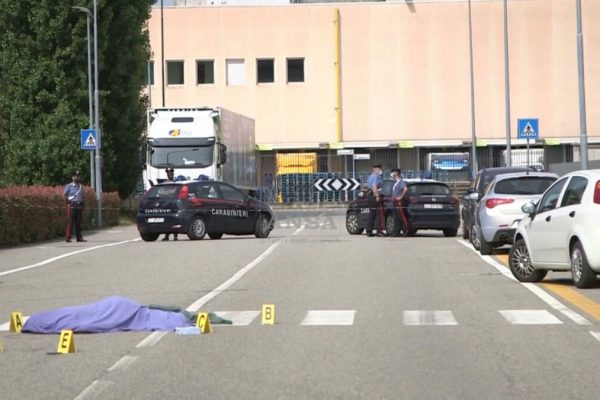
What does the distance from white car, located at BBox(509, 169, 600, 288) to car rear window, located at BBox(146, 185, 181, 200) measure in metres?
14.4

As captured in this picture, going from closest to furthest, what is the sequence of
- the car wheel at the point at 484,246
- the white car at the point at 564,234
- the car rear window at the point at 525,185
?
Answer: the white car at the point at 564,234 → the car rear window at the point at 525,185 → the car wheel at the point at 484,246

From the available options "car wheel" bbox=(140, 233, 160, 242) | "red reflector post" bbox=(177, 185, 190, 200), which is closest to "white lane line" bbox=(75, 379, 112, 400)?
"red reflector post" bbox=(177, 185, 190, 200)

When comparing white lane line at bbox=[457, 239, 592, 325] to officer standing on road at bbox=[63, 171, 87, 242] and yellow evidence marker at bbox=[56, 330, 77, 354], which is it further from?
officer standing on road at bbox=[63, 171, 87, 242]

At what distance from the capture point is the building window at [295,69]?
74.9 m

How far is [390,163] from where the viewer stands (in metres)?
76.0

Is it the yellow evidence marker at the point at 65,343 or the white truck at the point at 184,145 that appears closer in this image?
the yellow evidence marker at the point at 65,343

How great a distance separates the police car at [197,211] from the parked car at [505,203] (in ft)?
30.0

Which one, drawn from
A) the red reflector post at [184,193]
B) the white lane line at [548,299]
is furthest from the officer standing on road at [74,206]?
the white lane line at [548,299]

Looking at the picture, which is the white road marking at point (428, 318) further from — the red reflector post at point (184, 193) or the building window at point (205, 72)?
the building window at point (205, 72)

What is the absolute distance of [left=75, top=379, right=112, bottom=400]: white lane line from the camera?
8609 millimetres

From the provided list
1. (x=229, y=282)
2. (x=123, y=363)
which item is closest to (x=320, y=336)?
(x=123, y=363)

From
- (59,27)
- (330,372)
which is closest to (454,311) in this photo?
(330,372)

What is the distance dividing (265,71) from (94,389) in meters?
67.2

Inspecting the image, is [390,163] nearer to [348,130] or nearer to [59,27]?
[348,130]
